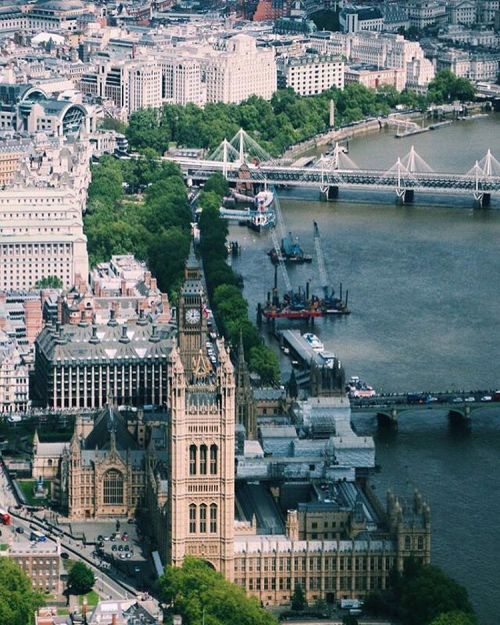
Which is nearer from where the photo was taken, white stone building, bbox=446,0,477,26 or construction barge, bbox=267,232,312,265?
construction barge, bbox=267,232,312,265

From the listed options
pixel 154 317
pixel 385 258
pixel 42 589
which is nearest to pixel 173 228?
pixel 385 258

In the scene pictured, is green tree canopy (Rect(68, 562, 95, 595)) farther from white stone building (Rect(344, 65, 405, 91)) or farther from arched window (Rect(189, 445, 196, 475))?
white stone building (Rect(344, 65, 405, 91))

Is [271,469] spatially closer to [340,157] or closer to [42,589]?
[42,589]

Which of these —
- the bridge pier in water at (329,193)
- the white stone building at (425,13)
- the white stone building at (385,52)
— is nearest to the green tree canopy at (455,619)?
the bridge pier in water at (329,193)

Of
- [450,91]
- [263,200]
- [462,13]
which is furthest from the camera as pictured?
[462,13]

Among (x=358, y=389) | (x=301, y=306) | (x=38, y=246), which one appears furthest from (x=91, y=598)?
(x=38, y=246)

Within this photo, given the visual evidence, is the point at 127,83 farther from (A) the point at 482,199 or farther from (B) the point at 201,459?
(B) the point at 201,459

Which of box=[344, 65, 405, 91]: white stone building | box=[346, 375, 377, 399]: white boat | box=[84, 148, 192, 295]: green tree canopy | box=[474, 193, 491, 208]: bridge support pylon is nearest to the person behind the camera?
box=[346, 375, 377, 399]: white boat

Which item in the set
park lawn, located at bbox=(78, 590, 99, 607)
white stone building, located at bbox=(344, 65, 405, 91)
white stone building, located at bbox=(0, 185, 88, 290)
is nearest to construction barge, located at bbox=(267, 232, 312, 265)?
white stone building, located at bbox=(0, 185, 88, 290)
